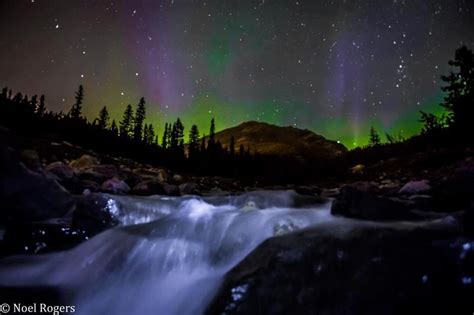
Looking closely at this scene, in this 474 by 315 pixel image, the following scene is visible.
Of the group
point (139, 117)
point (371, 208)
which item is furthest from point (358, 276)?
point (139, 117)

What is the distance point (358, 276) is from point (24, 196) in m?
6.33

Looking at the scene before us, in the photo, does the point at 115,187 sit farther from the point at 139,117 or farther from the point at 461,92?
the point at 139,117

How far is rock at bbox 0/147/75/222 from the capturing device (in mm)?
5996

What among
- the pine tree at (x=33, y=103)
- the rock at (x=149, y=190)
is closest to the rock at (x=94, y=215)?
the rock at (x=149, y=190)

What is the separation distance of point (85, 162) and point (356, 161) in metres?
36.4

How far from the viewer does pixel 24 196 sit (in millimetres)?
6219

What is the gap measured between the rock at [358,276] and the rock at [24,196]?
14.8ft

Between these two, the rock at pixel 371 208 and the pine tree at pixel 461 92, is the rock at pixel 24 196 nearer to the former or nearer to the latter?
the rock at pixel 371 208

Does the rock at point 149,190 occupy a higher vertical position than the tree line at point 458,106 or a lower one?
lower

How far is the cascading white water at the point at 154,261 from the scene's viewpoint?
14.4 feet

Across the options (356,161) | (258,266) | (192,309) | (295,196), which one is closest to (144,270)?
(192,309)

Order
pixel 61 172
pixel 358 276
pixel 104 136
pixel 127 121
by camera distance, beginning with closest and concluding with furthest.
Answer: pixel 358 276
pixel 61 172
pixel 104 136
pixel 127 121

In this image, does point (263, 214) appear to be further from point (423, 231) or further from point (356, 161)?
point (356, 161)

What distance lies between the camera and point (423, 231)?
11.5 ft
